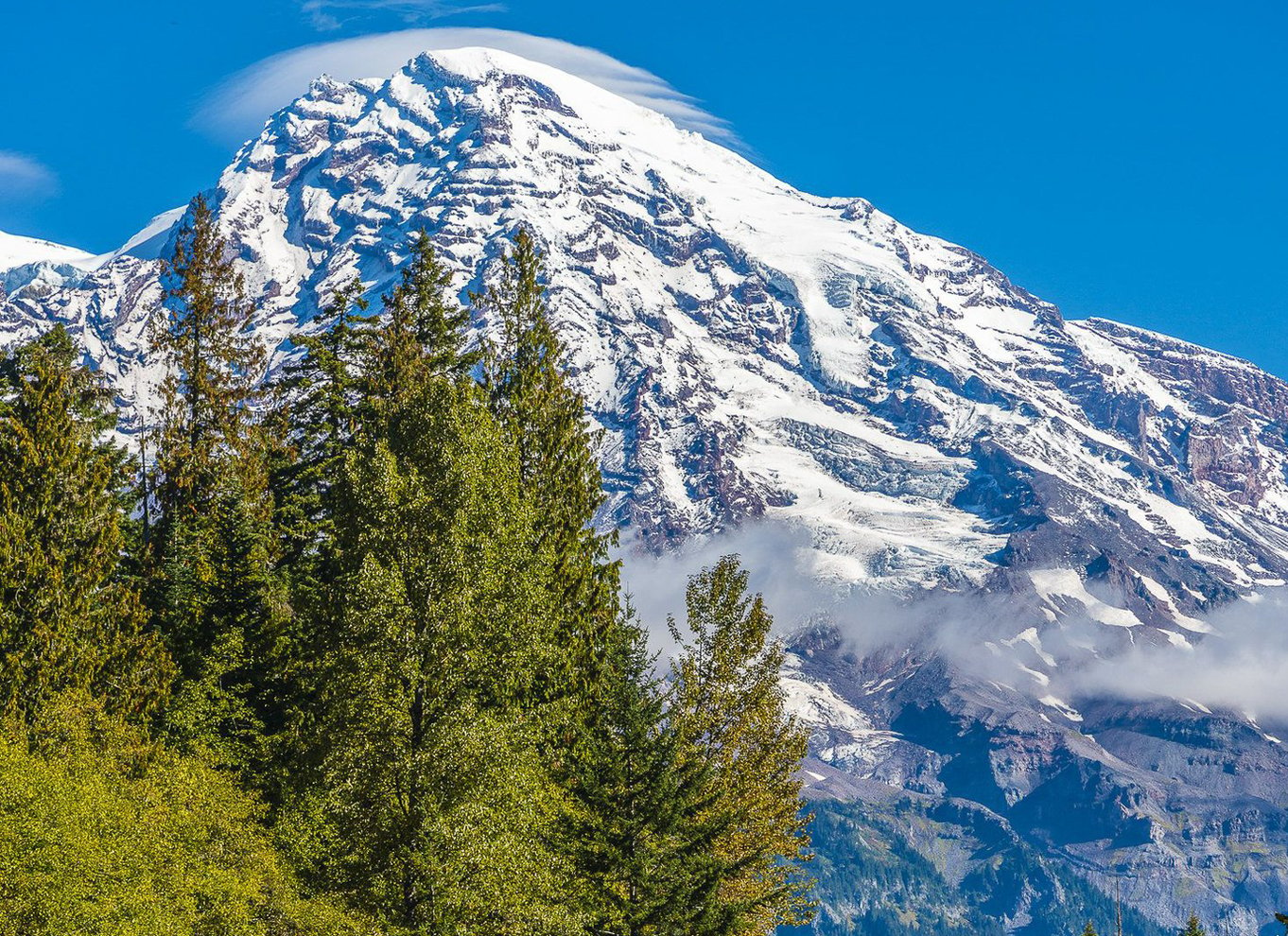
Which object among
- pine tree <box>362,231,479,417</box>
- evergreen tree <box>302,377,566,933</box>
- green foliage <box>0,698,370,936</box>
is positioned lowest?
green foliage <box>0,698,370,936</box>

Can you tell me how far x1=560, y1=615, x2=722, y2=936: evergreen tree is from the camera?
164ft

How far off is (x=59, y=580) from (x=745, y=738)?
90.8ft

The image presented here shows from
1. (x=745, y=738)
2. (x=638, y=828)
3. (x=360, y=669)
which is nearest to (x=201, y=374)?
(x=360, y=669)

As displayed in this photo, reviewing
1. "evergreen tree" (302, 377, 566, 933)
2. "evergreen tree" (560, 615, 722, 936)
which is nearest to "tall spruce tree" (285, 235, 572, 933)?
"evergreen tree" (302, 377, 566, 933)

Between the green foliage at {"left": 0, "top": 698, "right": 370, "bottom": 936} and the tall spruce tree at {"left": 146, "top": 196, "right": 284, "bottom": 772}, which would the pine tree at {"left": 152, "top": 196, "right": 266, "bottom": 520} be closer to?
the tall spruce tree at {"left": 146, "top": 196, "right": 284, "bottom": 772}

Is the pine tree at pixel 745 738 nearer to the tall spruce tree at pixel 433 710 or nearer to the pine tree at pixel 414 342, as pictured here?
the tall spruce tree at pixel 433 710

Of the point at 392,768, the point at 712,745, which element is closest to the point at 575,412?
the point at 712,745

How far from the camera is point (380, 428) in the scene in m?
60.7

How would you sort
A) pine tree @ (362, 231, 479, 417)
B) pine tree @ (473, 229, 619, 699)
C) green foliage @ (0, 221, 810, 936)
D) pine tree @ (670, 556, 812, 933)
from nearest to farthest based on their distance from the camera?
green foliage @ (0, 221, 810, 936) < pine tree @ (670, 556, 812, 933) < pine tree @ (473, 229, 619, 699) < pine tree @ (362, 231, 479, 417)

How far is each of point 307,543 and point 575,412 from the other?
1367 cm

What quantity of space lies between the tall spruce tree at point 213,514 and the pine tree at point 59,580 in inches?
111

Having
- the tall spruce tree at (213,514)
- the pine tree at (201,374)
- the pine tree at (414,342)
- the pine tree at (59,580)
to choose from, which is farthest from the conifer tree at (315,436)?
the pine tree at (59,580)

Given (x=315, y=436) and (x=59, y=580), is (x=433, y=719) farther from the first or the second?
(x=315, y=436)

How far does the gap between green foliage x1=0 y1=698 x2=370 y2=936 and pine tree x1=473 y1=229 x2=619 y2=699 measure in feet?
52.1
